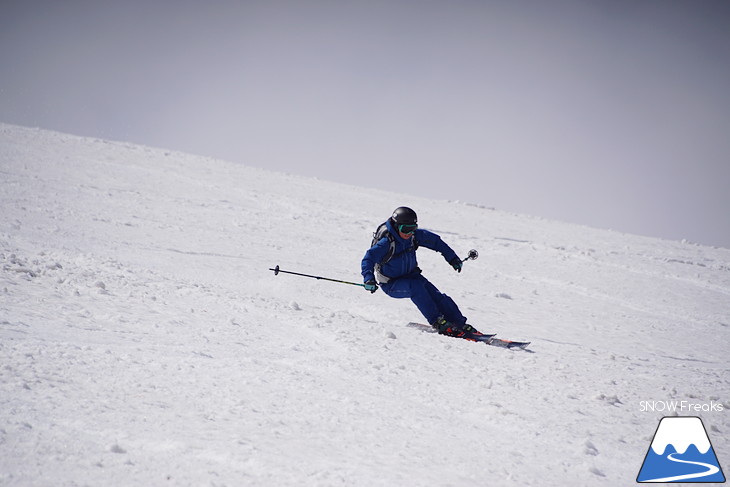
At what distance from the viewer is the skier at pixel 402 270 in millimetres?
7230

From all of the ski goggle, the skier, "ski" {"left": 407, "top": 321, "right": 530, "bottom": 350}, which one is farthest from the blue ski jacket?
"ski" {"left": 407, "top": 321, "right": 530, "bottom": 350}

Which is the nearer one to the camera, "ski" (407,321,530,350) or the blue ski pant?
"ski" (407,321,530,350)

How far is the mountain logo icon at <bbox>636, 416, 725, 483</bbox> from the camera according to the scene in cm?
321

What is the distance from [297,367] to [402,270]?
11.4ft

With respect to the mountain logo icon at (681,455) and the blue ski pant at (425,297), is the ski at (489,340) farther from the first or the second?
the mountain logo icon at (681,455)

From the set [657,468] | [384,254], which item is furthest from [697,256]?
[657,468]

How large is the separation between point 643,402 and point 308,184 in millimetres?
21796

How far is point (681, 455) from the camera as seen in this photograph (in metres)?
3.59

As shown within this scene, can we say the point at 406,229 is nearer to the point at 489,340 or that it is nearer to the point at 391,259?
the point at 391,259

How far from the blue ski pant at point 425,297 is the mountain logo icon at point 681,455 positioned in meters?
3.28

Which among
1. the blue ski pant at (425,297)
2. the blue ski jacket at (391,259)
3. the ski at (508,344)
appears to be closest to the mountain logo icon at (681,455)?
the ski at (508,344)

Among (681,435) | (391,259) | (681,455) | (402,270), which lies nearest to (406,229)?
(391,259)

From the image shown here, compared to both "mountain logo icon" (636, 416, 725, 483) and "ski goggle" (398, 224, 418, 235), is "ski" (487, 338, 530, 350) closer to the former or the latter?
"ski goggle" (398, 224, 418, 235)

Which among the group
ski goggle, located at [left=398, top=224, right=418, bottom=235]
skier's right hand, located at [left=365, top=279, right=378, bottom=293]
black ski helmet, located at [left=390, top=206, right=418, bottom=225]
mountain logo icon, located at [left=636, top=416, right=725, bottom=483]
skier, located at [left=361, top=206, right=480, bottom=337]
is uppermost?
black ski helmet, located at [left=390, top=206, right=418, bottom=225]
